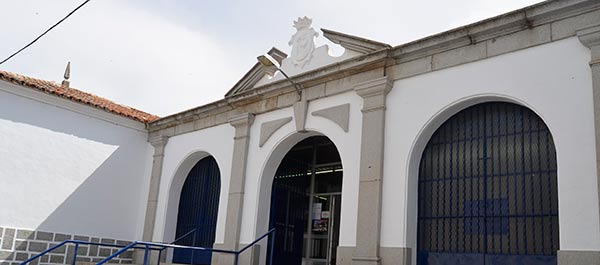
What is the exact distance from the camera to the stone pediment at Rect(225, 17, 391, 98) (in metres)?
9.30

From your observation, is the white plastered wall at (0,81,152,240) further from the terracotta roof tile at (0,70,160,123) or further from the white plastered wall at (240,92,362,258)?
the white plastered wall at (240,92,362,258)

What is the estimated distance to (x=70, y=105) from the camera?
11938 millimetres

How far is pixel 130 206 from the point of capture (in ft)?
42.3

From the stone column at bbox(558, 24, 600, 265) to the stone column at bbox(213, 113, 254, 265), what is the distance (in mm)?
5333

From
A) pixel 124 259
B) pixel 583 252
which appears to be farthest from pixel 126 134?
pixel 583 252

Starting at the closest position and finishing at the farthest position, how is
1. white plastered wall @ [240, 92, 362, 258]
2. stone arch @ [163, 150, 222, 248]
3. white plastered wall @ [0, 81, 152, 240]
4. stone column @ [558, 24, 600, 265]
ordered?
1. stone column @ [558, 24, 600, 265]
2. white plastered wall @ [240, 92, 362, 258]
3. white plastered wall @ [0, 81, 152, 240]
4. stone arch @ [163, 150, 222, 248]

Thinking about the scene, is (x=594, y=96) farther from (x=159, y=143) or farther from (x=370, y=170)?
(x=159, y=143)

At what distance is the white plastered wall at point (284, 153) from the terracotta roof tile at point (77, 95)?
3637mm

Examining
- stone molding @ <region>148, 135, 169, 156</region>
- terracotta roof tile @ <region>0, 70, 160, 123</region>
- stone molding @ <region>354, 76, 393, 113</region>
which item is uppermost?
terracotta roof tile @ <region>0, 70, 160, 123</region>

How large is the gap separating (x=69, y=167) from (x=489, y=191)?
8250 mm

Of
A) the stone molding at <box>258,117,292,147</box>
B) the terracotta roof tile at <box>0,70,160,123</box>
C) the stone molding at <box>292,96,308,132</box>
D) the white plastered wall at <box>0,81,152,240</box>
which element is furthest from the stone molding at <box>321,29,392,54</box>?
the white plastered wall at <box>0,81,152,240</box>

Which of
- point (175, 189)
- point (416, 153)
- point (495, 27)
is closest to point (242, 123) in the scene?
point (175, 189)

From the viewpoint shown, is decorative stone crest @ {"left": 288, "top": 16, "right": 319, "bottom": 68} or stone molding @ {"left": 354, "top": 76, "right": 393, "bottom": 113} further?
decorative stone crest @ {"left": 288, "top": 16, "right": 319, "bottom": 68}

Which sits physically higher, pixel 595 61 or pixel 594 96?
pixel 595 61
